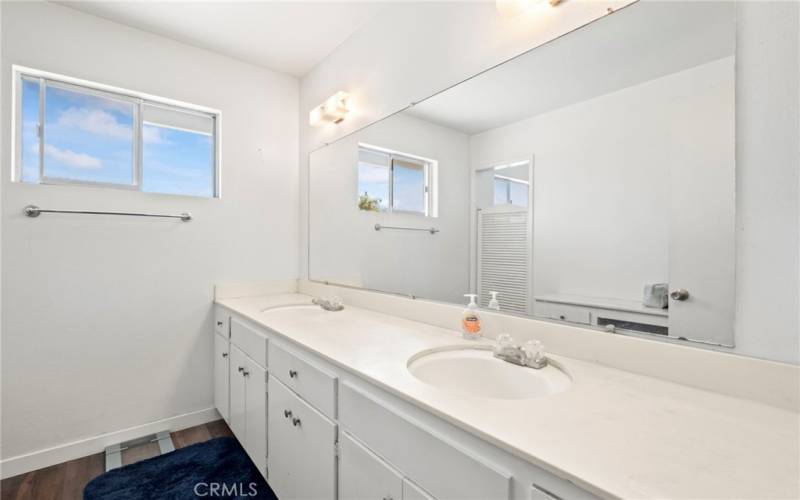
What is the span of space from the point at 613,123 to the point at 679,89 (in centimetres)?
17

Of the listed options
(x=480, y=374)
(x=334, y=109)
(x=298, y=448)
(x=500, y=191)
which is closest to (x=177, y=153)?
(x=334, y=109)

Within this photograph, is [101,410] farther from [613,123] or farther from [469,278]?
[613,123]

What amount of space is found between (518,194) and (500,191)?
88 mm

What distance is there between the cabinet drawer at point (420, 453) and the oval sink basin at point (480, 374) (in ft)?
0.63

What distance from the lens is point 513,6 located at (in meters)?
1.27

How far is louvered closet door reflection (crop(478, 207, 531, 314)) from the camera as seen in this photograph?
1335 millimetres

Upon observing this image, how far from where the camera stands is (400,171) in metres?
1.94

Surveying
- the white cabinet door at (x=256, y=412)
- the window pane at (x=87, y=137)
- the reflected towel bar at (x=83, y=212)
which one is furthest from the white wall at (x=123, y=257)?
the white cabinet door at (x=256, y=412)

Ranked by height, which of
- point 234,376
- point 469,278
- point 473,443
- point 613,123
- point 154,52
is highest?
point 154,52

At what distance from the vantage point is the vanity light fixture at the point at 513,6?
1.23 m

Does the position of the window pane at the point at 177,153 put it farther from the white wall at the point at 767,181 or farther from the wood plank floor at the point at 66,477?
the white wall at the point at 767,181

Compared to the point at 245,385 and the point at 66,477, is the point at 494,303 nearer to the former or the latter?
the point at 245,385

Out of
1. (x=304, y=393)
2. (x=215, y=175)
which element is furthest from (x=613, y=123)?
(x=215, y=175)

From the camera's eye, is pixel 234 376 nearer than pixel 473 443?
No
